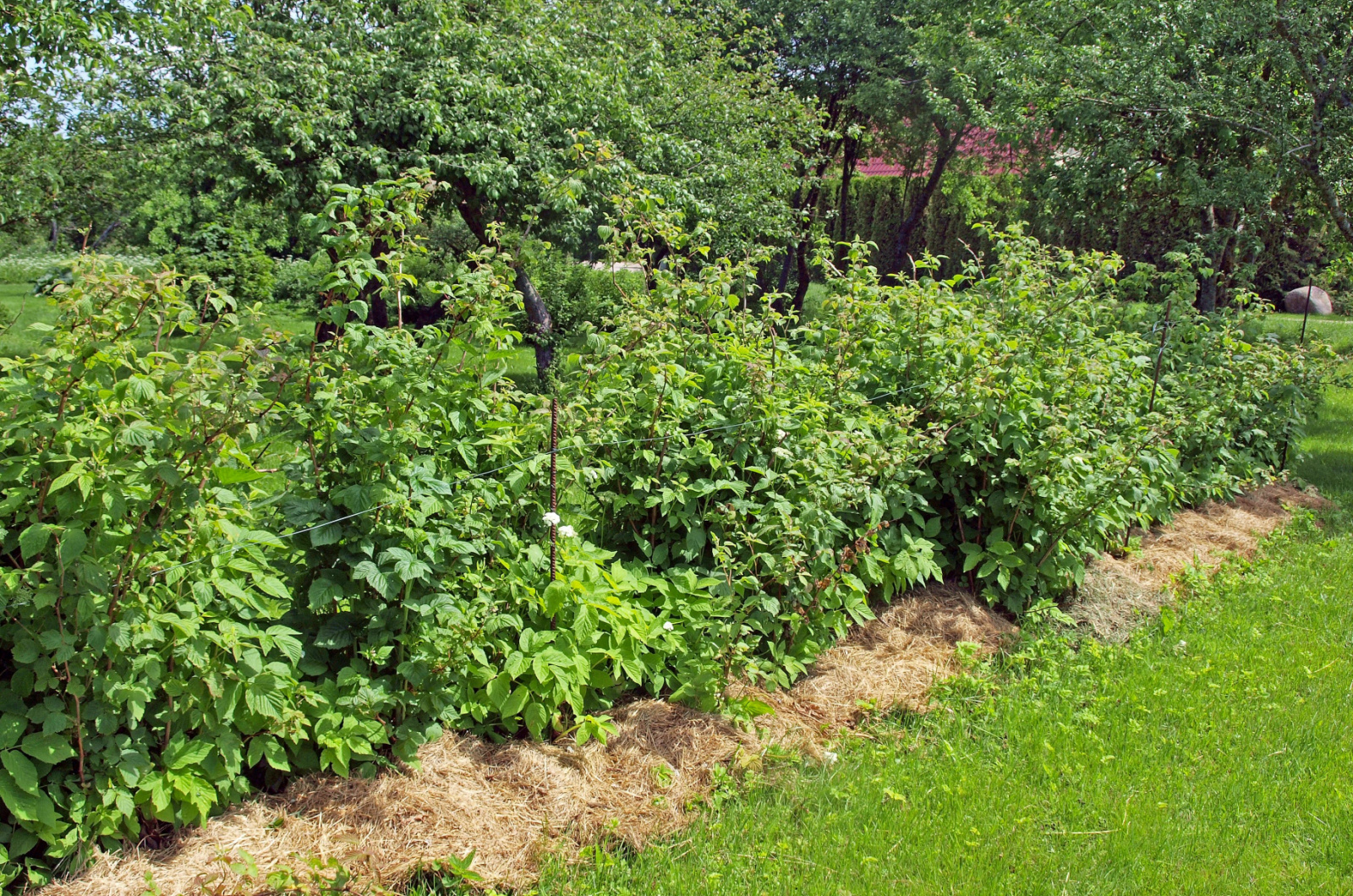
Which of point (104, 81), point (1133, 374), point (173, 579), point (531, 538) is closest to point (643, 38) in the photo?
point (104, 81)

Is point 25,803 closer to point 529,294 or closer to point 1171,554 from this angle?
point 1171,554

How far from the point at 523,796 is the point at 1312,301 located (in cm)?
2249

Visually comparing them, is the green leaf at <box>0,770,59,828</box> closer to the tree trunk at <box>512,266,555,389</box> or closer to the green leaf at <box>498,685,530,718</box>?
the green leaf at <box>498,685,530,718</box>

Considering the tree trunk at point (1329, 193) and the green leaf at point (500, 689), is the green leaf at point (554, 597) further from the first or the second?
the tree trunk at point (1329, 193)

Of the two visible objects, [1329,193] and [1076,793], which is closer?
[1076,793]

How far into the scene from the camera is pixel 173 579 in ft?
8.45

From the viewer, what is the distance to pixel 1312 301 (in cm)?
2012

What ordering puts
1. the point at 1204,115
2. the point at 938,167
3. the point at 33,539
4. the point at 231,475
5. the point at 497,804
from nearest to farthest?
1. the point at 33,539
2. the point at 231,475
3. the point at 497,804
4. the point at 1204,115
5. the point at 938,167

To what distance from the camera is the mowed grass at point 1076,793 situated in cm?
289

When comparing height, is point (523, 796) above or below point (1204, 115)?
below

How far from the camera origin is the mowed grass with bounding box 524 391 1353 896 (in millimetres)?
2889

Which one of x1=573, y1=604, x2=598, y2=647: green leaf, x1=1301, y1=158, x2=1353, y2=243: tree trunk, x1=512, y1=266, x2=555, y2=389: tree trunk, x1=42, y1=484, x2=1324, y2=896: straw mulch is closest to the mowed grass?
x1=42, y1=484, x2=1324, y2=896: straw mulch

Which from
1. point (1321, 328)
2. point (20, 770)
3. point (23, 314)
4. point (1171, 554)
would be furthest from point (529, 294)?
point (1321, 328)

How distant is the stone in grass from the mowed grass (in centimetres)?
1911
